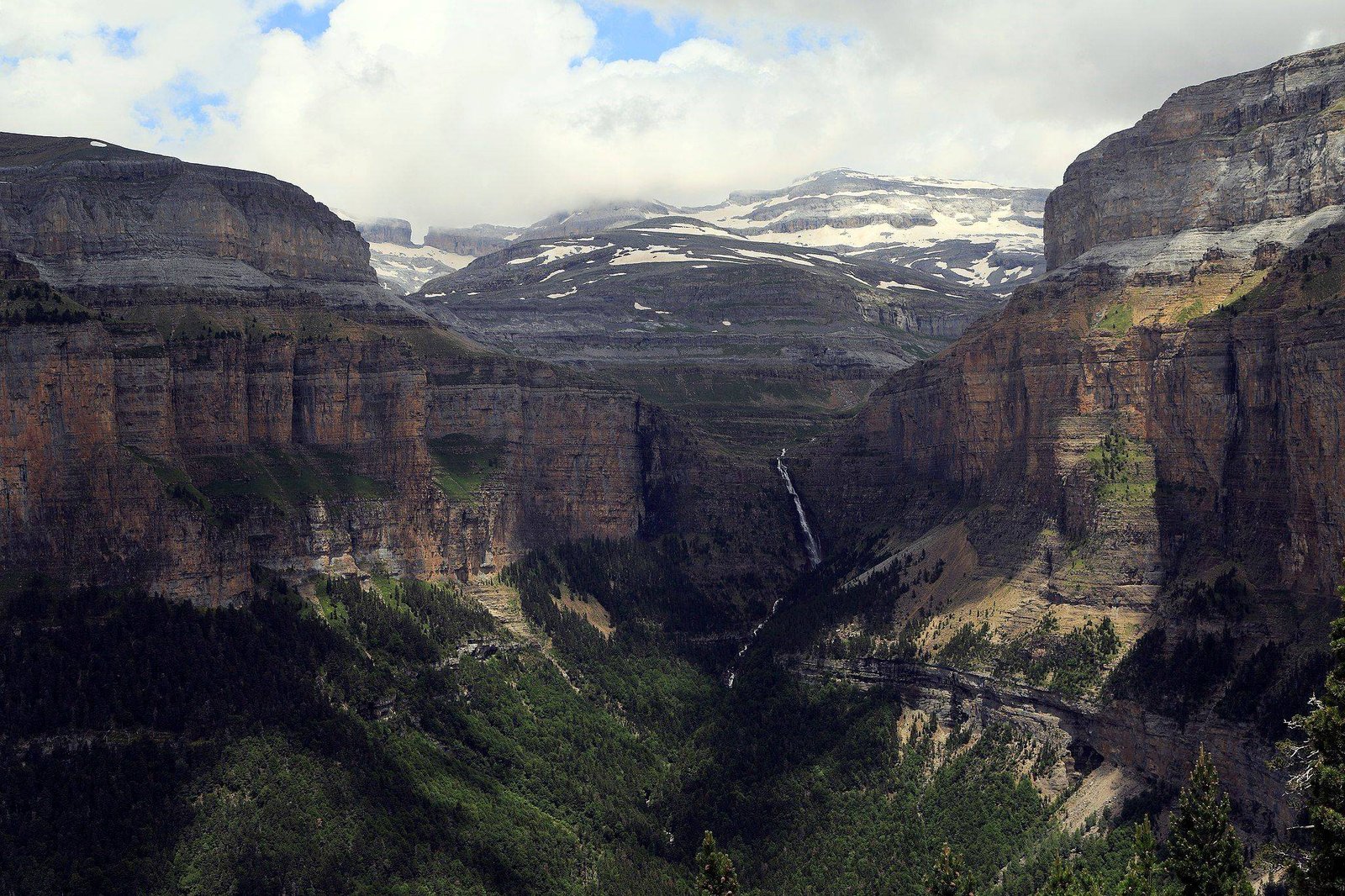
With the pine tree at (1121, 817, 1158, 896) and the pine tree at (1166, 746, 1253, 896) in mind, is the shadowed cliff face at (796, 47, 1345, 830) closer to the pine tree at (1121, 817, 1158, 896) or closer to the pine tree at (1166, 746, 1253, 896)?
the pine tree at (1121, 817, 1158, 896)

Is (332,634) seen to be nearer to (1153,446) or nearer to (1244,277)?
(1153,446)

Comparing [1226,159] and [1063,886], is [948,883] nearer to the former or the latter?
[1063,886]

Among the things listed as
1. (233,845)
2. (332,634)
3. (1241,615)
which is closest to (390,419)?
(332,634)

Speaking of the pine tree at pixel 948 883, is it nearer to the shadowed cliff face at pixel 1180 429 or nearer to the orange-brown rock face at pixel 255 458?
the shadowed cliff face at pixel 1180 429

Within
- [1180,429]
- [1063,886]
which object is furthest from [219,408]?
[1063,886]

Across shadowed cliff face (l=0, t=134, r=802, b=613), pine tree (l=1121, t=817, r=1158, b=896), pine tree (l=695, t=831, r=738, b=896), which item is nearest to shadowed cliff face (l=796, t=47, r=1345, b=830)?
pine tree (l=1121, t=817, r=1158, b=896)
